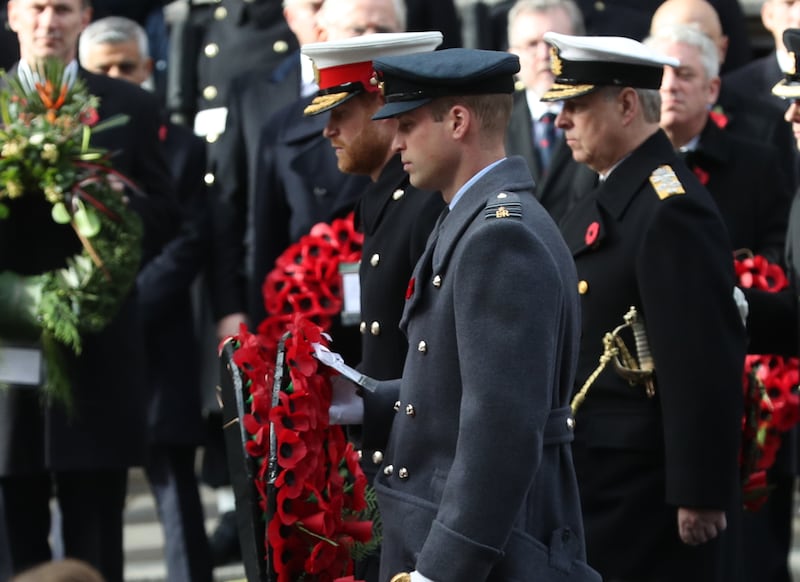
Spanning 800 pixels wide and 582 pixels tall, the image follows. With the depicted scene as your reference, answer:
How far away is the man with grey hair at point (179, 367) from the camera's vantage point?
7.07m

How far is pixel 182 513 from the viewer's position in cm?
708

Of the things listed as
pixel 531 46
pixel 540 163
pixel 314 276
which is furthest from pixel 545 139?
pixel 314 276

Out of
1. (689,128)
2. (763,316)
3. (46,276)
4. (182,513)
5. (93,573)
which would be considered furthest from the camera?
(182,513)

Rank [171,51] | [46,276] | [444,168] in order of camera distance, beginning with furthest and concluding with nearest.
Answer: [171,51], [46,276], [444,168]

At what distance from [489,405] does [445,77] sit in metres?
0.76

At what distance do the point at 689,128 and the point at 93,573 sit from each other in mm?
3811

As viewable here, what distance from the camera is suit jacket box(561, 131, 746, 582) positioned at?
4973 mm

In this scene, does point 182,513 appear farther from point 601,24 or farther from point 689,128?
point 601,24

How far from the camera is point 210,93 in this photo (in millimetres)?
8398

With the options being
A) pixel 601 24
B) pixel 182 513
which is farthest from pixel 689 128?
pixel 182 513

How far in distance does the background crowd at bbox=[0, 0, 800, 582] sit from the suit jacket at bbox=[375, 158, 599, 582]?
0.92 meters

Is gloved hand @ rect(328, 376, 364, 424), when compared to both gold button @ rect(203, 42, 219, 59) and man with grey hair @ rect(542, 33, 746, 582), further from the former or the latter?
gold button @ rect(203, 42, 219, 59)

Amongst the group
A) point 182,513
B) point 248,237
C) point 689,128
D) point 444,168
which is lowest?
point 182,513

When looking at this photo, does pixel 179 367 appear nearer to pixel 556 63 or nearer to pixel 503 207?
pixel 556 63
